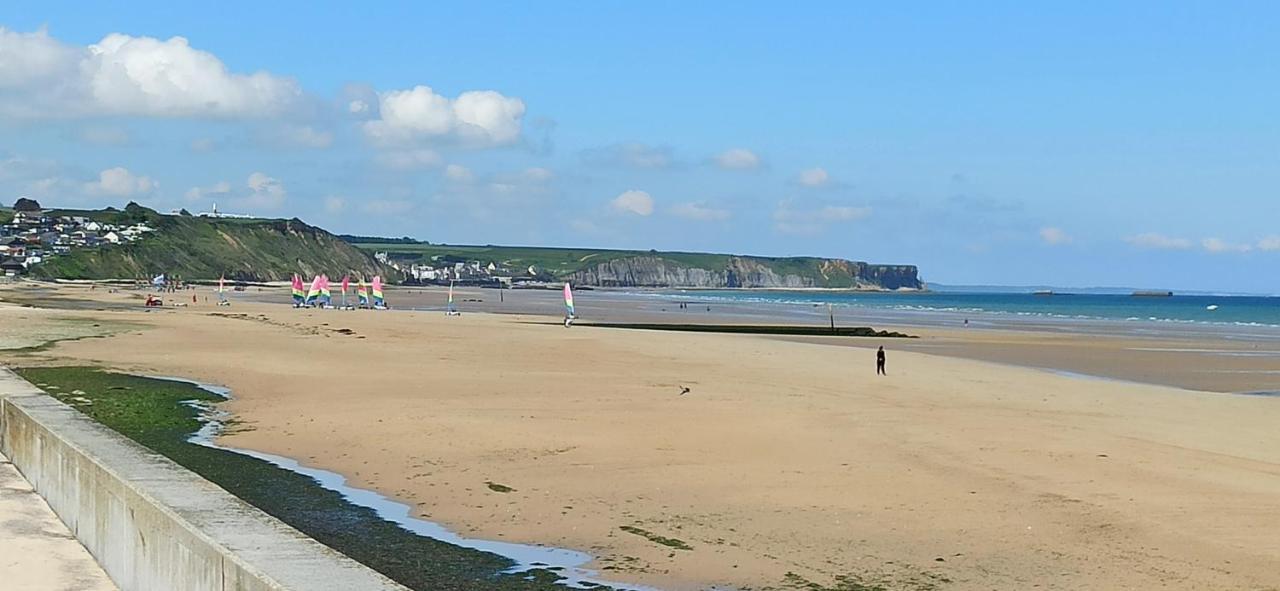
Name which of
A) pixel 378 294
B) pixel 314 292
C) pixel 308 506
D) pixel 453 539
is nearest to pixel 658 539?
pixel 453 539

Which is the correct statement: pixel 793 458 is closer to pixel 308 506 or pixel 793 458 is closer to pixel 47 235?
pixel 308 506

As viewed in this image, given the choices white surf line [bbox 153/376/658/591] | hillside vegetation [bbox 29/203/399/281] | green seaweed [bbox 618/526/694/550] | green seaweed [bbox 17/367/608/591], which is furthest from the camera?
hillside vegetation [bbox 29/203/399/281]

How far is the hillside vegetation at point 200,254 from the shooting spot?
479 ft

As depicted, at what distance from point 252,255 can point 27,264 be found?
4237 cm

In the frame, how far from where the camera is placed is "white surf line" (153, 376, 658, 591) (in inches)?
372

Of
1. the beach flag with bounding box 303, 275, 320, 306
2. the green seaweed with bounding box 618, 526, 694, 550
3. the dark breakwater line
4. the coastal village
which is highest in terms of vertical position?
the coastal village

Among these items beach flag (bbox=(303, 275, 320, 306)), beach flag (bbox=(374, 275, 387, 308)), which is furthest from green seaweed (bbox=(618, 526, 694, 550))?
beach flag (bbox=(374, 275, 387, 308))

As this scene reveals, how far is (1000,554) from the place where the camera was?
33.5 feet

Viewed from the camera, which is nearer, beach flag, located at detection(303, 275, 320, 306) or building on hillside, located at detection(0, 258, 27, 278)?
beach flag, located at detection(303, 275, 320, 306)

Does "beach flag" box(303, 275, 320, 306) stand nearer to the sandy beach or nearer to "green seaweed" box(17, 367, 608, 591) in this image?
the sandy beach

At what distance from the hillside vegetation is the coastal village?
2.20 meters

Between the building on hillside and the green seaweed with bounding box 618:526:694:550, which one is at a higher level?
the building on hillside

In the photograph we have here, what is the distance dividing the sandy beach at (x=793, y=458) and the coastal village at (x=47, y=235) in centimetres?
12130

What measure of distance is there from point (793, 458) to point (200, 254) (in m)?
163
